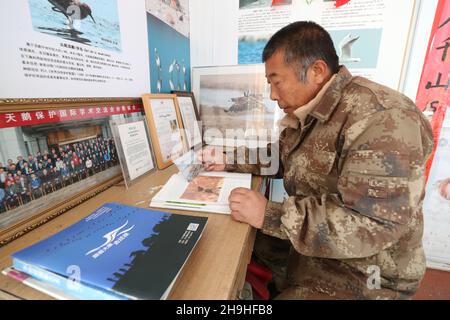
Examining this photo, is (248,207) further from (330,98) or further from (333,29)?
(333,29)

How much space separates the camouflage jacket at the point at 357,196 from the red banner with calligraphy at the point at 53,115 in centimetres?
60

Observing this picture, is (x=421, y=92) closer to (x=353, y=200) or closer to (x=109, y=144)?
(x=353, y=200)

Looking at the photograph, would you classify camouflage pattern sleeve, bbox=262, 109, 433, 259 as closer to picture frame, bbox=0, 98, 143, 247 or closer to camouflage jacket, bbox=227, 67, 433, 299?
camouflage jacket, bbox=227, 67, 433, 299

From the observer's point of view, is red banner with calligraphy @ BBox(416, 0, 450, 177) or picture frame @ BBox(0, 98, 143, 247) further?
red banner with calligraphy @ BBox(416, 0, 450, 177)

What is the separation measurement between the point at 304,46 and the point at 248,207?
1.65ft

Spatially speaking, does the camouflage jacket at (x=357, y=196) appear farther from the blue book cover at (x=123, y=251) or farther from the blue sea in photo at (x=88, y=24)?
the blue sea in photo at (x=88, y=24)

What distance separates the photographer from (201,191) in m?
0.73

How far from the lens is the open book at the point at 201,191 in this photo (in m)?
0.64

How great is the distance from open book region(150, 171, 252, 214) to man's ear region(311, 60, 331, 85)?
1.32ft

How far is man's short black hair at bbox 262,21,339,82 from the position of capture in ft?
2.24

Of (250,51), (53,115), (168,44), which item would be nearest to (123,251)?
(53,115)

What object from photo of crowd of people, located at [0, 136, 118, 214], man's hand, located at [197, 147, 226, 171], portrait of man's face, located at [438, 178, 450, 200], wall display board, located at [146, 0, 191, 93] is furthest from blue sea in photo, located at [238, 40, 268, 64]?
portrait of man's face, located at [438, 178, 450, 200]

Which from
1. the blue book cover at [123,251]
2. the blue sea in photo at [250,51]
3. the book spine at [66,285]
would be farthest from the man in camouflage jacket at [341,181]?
the blue sea in photo at [250,51]

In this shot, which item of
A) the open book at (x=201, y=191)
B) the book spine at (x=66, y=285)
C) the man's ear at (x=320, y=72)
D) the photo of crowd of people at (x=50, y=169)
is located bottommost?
the open book at (x=201, y=191)
